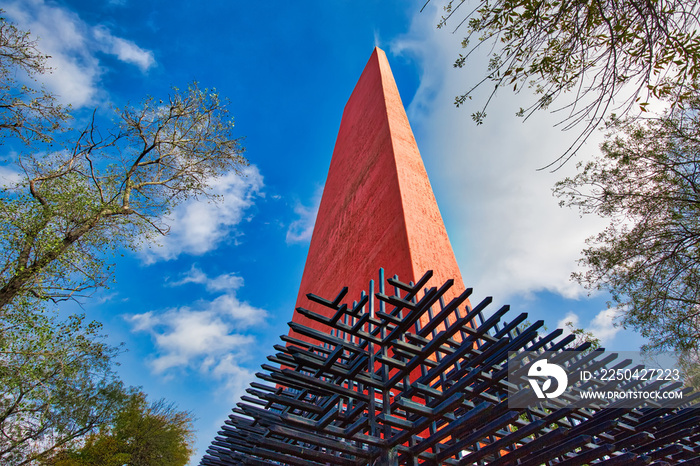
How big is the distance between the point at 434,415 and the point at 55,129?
9240 mm

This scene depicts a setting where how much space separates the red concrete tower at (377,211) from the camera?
17.5 ft

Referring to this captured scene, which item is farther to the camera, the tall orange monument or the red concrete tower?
the red concrete tower

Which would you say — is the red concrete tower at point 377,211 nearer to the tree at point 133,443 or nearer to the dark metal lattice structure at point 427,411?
the dark metal lattice structure at point 427,411

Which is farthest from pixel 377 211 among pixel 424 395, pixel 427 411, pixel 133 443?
pixel 133 443

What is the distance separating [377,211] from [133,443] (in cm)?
1228

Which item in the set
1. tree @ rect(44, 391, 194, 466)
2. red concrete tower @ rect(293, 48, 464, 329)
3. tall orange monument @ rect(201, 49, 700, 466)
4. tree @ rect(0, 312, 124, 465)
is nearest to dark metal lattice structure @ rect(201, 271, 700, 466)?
tall orange monument @ rect(201, 49, 700, 466)

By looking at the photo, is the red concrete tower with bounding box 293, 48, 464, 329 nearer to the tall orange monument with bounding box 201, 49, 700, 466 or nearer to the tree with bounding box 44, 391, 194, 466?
the tall orange monument with bounding box 201, 49, 700, 466

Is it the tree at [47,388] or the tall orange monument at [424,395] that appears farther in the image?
the tree at [47,388]

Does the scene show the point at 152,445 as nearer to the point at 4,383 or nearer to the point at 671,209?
the point at 4,383

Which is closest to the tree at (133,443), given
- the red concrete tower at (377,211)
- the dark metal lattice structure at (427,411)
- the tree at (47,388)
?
the tree at (47,388)

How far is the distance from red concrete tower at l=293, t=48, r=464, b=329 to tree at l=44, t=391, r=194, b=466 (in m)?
7.62

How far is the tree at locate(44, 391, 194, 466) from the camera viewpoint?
1077 centimetres

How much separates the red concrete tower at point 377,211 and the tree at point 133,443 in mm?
7623

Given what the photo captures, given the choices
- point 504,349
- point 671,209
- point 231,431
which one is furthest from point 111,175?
point 671,209
